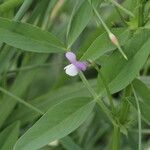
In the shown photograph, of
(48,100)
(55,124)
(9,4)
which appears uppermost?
(9,4)

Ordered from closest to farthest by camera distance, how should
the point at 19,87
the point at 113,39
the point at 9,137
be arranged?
1. the point at 113,39
2. the point at 9,137
3. the point at 19,87

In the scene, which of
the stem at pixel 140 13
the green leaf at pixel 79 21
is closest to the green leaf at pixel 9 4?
the green leaf at pixel 79 21

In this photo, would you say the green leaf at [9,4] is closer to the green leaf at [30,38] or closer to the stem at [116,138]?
the green leaf at [30,38]

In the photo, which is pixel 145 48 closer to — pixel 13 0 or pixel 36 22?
pixel 13 0

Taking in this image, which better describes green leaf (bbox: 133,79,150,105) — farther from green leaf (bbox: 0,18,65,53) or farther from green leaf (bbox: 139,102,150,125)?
green leaf (bbox: 0,18,65,53)

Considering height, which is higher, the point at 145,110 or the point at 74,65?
the point at 74,65

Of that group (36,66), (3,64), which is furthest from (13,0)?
(36,66)

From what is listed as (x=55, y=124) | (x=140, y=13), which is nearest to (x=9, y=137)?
(x=55, y=124)

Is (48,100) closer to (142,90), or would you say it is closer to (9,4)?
(9,4)
